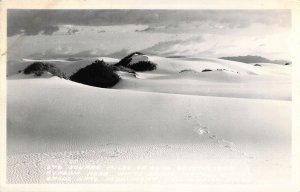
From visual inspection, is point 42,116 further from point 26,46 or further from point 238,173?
point 238,173

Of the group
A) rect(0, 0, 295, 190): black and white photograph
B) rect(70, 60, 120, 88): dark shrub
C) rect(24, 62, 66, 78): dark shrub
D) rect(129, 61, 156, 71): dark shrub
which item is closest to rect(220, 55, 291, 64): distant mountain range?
rect(0, 0, 295, 190): black and white photograph

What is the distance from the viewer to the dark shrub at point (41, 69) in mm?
2674

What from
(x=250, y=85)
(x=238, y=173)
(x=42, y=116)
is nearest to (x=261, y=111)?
(x=250, y=85)

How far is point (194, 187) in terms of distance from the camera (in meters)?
2.64

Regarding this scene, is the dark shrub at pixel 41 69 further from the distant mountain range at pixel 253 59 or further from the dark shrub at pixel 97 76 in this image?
the distant mountain range at pixel 253 59

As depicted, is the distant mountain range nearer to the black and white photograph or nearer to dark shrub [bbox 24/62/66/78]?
the black and white photograph

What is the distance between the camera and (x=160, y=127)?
2674mm

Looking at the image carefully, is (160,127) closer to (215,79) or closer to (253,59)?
(215,79)

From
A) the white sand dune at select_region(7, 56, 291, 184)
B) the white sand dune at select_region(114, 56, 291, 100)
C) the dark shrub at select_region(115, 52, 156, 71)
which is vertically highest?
the dark shrub at select_region(115, 52, 156, 71)

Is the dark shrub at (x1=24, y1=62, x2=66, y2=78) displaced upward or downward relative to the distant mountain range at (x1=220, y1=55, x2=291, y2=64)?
downward

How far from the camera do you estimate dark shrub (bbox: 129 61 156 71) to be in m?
2.71

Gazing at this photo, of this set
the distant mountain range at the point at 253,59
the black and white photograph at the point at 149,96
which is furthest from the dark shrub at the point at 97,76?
the distant mountain range at the point at 253,59

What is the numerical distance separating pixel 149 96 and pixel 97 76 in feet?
0.85

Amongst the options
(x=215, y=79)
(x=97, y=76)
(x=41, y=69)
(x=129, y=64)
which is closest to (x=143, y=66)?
(x=129, y=64)
